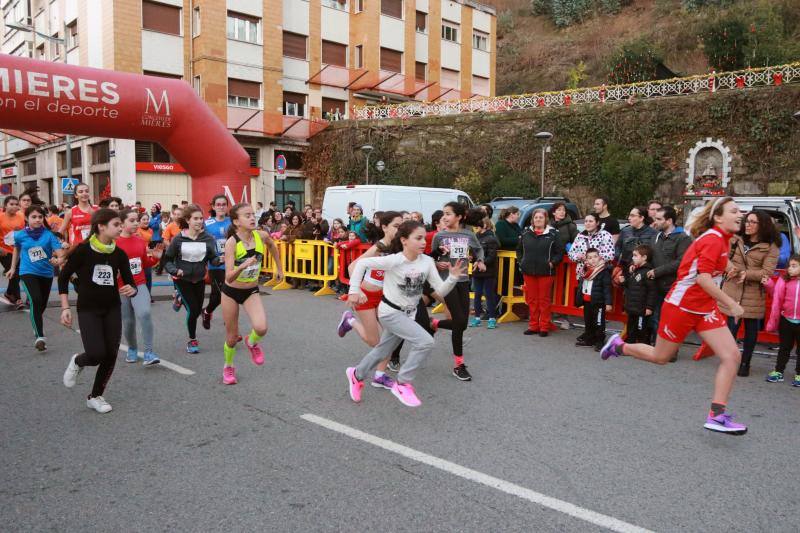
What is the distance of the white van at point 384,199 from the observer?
14250 mm

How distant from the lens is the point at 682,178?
24.0 metres

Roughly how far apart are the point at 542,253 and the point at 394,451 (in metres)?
5.04

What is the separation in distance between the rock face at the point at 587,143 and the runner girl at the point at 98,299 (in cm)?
2103

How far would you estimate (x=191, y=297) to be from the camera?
24.5 ft

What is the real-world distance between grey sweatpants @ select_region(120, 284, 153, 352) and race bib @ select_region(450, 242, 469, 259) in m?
3.36

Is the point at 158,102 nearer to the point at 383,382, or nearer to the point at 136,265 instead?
the point at 136,265

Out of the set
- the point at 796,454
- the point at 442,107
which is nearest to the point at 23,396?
the point at 796,454

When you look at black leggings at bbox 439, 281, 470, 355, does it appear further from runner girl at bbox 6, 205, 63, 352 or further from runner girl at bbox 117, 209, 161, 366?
runner girl at bbox 6, 205, 63, 352

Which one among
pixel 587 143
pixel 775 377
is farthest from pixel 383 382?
pixel 587 143

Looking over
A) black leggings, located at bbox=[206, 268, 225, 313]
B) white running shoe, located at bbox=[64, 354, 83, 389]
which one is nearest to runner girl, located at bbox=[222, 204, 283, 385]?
white running shoe, located at bbox=[64, 354, 83, 389]

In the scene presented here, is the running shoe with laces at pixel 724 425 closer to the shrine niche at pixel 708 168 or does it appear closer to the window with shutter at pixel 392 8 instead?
the shrine niche at pixel 708 168

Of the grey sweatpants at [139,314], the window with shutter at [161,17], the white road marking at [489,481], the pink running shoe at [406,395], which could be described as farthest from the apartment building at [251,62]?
the white road marking at [489,481]

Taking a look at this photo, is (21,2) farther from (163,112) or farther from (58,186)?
(163,112)

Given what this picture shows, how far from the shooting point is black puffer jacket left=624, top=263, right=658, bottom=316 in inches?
306
